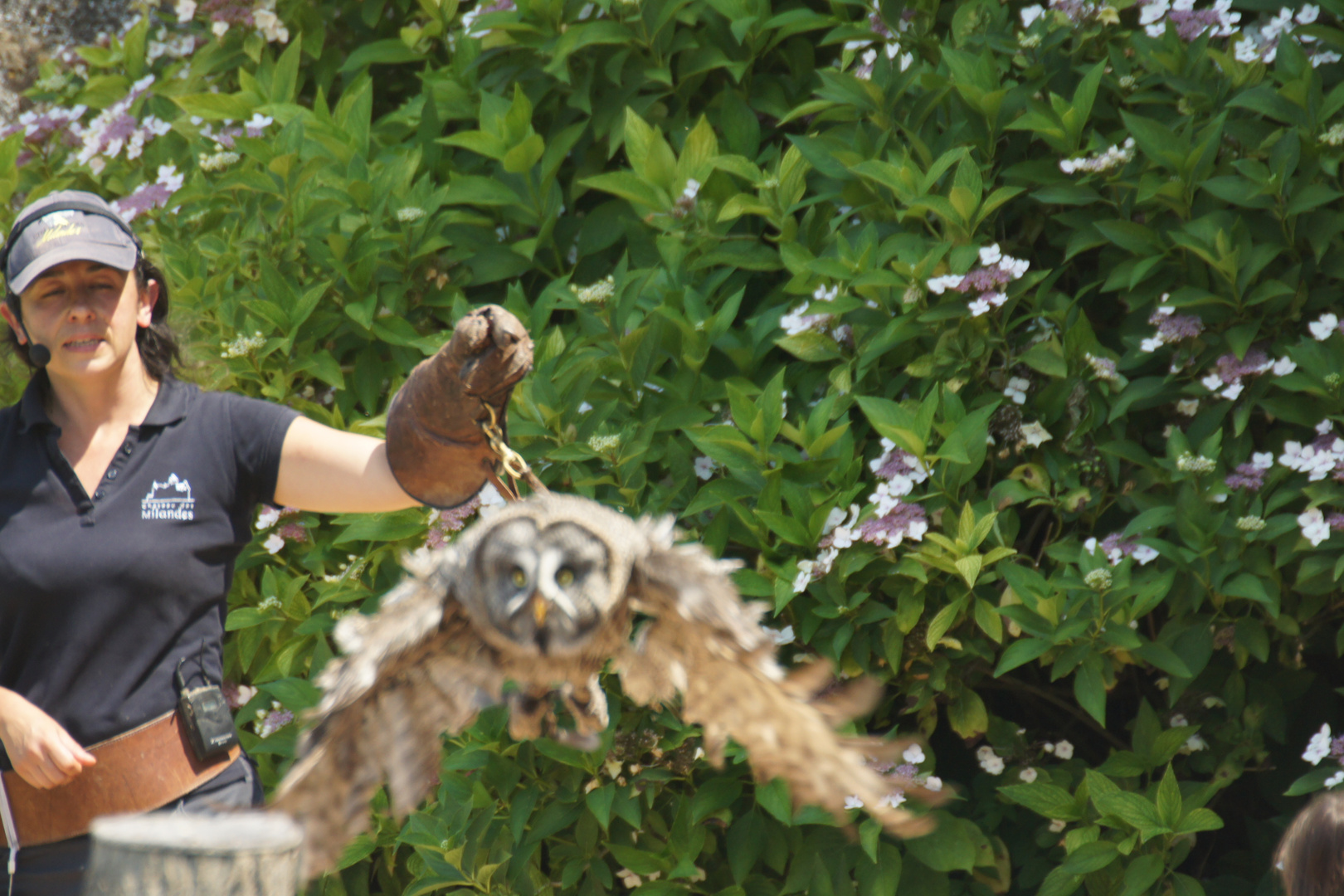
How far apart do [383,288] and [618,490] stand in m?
0.83

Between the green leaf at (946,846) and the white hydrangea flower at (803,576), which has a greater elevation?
the white hydrangea flower at (803,576)

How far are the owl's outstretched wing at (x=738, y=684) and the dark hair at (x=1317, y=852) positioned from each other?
18.9 inches

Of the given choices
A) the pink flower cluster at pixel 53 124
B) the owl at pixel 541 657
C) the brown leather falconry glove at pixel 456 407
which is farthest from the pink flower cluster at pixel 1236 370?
the pink flower cluster at pixel 53 124

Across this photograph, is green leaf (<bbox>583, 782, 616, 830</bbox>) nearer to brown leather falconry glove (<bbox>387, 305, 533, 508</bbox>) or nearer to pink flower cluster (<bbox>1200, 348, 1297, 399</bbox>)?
brown leather falconry glove (<bbox>387, 305, 533, 508</bbox>)

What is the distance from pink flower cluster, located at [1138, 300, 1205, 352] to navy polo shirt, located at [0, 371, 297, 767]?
1.59 metres

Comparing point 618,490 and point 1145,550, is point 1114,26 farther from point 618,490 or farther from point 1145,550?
point 618,490

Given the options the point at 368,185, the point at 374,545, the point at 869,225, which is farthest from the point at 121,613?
the point at 869,225

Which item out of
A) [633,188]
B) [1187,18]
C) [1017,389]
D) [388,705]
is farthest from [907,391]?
[388,705]

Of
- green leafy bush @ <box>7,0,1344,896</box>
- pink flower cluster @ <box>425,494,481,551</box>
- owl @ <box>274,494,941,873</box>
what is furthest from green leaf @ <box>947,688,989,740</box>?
pink flower cluster @ <box>425,494,481,551</box>

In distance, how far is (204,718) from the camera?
195 centimetres

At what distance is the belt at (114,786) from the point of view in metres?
A: 1.91

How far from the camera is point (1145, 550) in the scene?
2252 millimetres

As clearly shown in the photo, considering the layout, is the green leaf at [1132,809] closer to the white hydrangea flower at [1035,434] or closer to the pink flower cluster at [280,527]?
the white hydrangea flower at [1035,434]

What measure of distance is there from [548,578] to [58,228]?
118 cm
